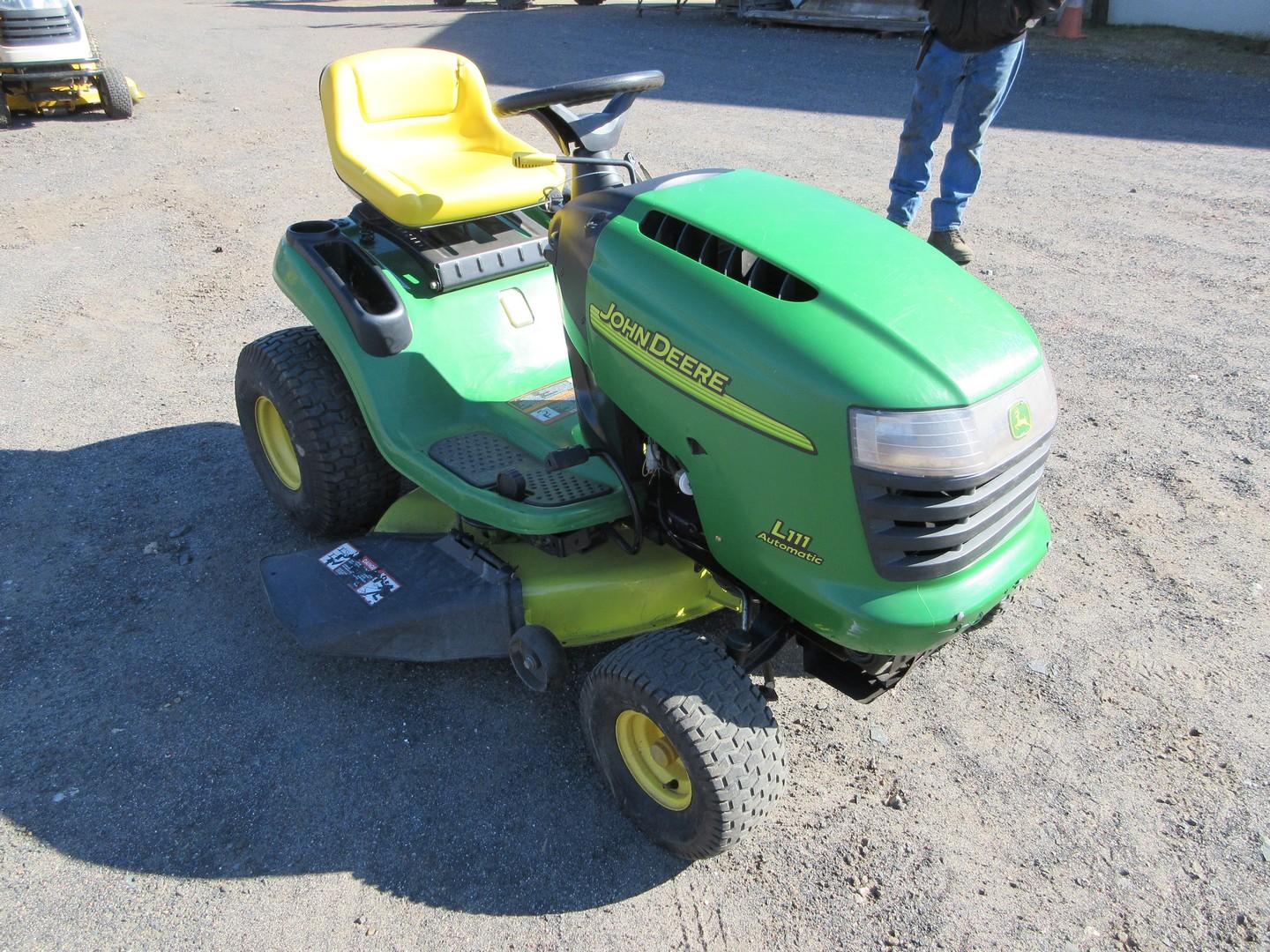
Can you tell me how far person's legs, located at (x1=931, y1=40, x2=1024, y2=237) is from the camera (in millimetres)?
4609

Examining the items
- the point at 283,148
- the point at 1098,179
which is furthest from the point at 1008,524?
the point at 283,148

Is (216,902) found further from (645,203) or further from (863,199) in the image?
(863,199)

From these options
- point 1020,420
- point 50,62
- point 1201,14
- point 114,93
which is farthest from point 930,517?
point 1201,14

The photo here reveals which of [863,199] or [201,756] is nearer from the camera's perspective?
[201,756]

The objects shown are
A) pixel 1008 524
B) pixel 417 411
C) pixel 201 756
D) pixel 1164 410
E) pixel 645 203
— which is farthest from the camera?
pixel 1164 410

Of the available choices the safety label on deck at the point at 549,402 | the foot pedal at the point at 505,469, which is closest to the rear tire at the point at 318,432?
the foot pedal at the point at 505,469

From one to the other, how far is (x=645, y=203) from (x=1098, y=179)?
220 inches

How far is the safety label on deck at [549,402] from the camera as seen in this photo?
294 centimetres

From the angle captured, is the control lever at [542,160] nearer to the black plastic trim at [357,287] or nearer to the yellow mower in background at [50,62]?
the black plastic trim at [357,287]

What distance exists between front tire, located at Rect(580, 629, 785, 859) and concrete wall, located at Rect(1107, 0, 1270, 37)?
1159 centimetres

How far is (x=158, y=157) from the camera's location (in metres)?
7.61

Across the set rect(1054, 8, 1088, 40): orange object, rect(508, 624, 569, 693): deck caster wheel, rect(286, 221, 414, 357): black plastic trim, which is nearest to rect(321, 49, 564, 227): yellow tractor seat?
rect(286, 221, 414, 357): black plastic trim

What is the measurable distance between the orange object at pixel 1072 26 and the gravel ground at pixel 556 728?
7388mm

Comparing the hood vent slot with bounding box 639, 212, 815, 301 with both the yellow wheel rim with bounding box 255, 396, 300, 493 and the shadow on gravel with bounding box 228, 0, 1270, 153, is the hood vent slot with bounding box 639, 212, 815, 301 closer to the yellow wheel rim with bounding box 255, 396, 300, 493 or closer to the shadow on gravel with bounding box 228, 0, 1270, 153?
the yellow wheel rim with bounding box 255, 396, 300, 493
